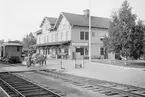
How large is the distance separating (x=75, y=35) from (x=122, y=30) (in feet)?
51.4

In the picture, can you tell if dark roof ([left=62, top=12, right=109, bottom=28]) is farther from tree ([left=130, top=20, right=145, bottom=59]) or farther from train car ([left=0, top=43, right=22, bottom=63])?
tree ([left=130, top=20, right=145, bottom=59])

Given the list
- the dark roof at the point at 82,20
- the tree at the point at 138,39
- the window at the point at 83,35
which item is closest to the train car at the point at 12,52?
the dark roof at the point at 82,20

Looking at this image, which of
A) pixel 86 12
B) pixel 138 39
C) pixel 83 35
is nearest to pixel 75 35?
pixel 83 35

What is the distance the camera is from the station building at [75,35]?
35.5 m

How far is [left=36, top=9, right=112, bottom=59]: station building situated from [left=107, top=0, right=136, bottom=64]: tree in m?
11.4

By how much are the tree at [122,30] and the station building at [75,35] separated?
11.4 metres

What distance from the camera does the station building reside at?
35531 mm

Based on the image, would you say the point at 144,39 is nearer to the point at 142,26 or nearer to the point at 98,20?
the point at 142,26

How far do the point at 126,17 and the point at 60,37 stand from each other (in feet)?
66.8

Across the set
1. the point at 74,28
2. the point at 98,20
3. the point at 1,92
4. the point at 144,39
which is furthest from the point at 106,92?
the point at 98,20

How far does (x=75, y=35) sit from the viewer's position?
3591 cm

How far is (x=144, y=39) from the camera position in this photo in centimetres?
2005

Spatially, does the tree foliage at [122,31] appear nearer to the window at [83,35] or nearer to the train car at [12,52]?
the train car at [12,52]

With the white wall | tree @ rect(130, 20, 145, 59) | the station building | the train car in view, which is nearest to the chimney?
the station building
